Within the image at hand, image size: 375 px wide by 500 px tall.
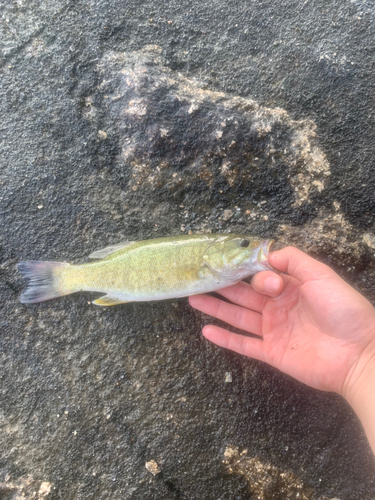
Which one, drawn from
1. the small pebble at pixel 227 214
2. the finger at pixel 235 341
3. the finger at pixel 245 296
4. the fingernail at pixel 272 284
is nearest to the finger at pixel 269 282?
the fingernail at pixel 272 284

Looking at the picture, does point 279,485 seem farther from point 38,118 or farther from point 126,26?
point 126,26

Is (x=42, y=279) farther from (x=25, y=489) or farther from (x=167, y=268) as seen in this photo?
(x=25, y=489)

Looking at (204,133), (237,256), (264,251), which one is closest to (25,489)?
(237,256)

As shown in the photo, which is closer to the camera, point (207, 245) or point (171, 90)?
point (207, 245)

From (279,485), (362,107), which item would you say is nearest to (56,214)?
(362,107)

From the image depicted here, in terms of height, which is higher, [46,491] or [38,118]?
[38,118]

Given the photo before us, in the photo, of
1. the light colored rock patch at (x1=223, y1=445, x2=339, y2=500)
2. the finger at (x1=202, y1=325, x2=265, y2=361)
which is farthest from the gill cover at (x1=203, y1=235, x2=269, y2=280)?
the light colored rock patch at (x1=223, y1=445, x2=339, y2=500)

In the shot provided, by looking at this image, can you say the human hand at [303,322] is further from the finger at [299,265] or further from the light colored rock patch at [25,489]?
the light colored rock patch at [25,489]
